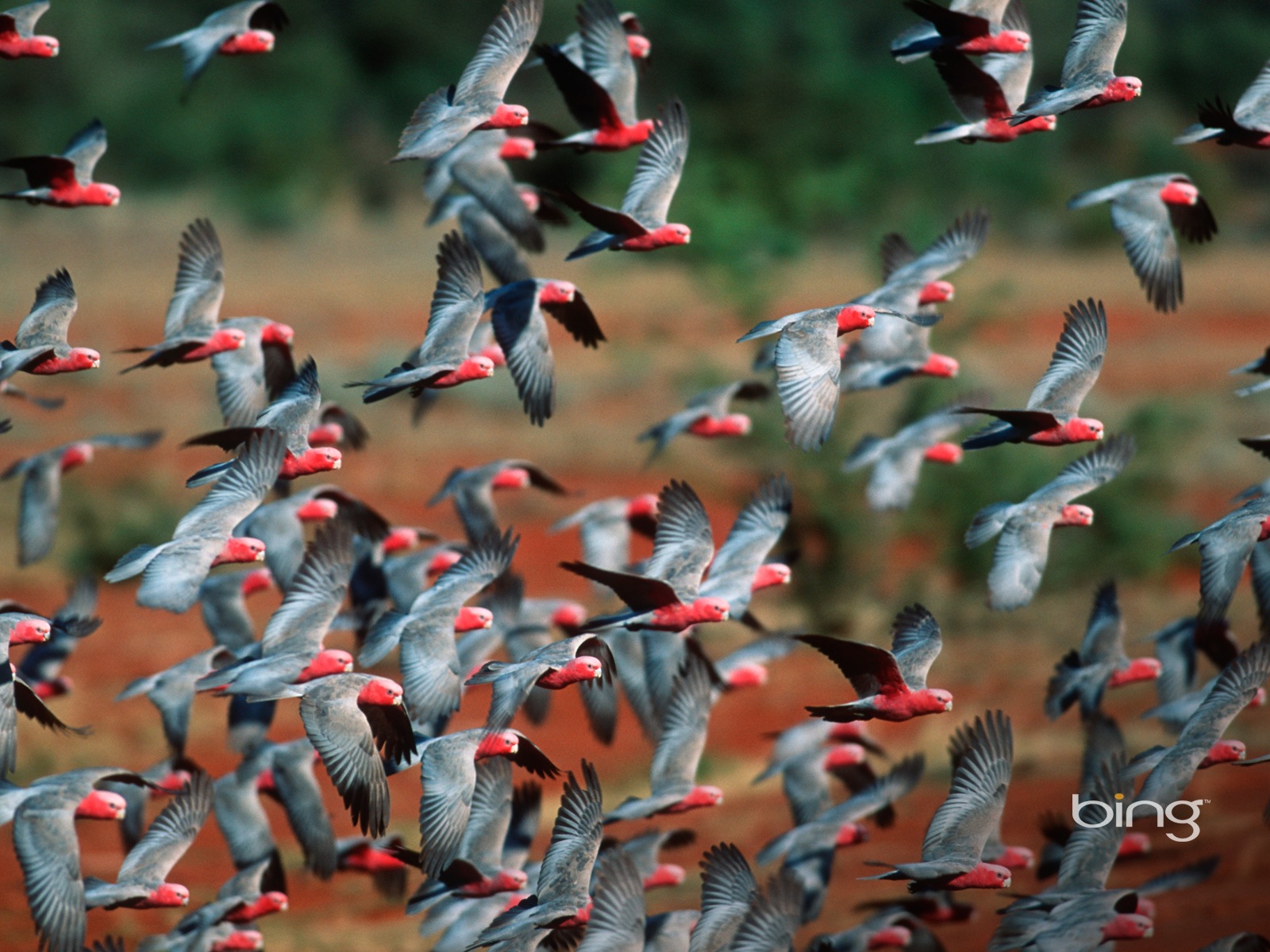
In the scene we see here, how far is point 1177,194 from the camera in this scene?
33.3 feet

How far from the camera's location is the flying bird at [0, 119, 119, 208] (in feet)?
31.2

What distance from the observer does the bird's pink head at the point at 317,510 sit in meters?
10.4

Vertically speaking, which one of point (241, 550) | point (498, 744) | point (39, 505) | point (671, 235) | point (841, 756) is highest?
point (671, 235)

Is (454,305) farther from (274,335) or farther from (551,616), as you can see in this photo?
(551,616)

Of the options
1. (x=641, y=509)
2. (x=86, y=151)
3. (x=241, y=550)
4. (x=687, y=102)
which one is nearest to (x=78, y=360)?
(x=241, y=550)

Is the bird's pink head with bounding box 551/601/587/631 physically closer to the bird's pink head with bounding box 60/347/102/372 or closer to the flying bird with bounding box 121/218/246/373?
the flying bird with bounding box 121/218/246/373

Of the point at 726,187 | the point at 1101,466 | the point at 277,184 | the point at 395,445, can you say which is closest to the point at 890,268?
the point at 1101,466

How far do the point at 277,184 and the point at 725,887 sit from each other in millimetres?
35419

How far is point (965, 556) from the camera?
1869 cm

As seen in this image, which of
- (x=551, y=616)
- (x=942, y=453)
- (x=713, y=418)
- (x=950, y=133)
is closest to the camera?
(x=950, y=133)

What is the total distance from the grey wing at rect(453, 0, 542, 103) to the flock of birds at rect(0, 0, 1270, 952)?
2 centimetres

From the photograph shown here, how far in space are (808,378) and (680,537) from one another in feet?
4.81

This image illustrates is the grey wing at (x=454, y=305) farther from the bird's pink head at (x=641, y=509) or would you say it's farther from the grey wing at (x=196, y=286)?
the bird's pink head at (x=641, y=509)

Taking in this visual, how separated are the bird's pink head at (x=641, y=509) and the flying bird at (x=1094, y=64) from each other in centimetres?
361
